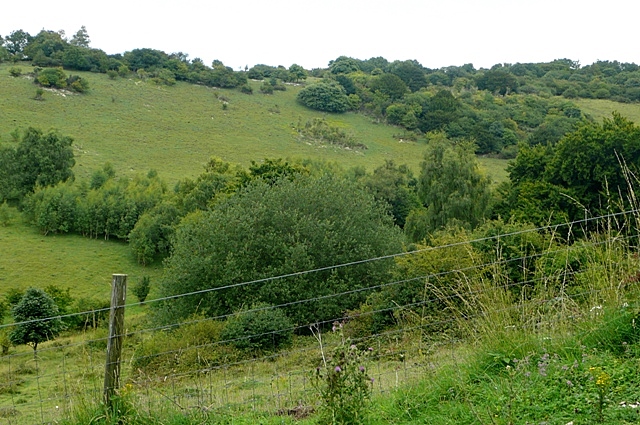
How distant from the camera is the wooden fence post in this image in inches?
187

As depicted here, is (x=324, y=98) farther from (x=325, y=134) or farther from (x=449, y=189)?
(x=449, y=189)

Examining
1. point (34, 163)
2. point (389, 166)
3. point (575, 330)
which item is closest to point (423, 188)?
point (389, 166)

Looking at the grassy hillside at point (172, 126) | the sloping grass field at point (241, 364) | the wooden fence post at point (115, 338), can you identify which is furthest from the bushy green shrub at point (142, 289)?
the wooden fence post at point (115, 338)

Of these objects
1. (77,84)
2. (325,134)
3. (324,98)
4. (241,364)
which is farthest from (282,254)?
(324,98)

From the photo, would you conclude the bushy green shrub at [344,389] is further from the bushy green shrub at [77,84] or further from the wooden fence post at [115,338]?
the bushy green shrub at [77,84]

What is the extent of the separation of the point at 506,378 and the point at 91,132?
79.7m

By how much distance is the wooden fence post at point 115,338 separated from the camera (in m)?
4.75

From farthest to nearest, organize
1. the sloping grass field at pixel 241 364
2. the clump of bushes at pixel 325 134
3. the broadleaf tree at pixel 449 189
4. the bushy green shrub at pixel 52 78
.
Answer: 1. the bushy green shrub at pixel 52 78
2. the clump of bushes at pixel 325 134
3. the broadleaf tree at pixel 449 189
4. the sloping grass field at pixel 241 364

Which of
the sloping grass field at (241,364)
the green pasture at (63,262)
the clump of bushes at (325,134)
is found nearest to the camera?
the sloping grass field at (241,364)

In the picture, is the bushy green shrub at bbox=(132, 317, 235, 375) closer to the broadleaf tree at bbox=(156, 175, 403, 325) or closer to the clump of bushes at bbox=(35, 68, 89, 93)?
the broadleaf tree at bbox=(156, 175, 403, 325)

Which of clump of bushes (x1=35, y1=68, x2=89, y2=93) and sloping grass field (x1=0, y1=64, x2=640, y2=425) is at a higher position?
clump of bushes (x1=35, y1=68, x2=89, y2=93)

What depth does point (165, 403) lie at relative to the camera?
4.88 metres

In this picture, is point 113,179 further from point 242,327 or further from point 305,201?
point 242,327

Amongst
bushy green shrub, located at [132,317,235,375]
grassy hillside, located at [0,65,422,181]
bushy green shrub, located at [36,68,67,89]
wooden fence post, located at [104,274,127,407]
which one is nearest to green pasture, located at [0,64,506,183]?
grassy hillside, located at [0,65,422,181]
